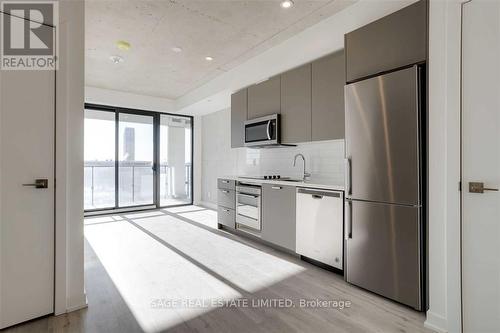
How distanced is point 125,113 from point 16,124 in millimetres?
4542

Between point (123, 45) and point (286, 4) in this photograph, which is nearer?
point (286, 4)

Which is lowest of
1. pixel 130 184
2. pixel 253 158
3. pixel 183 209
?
pixel 183 209

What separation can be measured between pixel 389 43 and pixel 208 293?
270 cm

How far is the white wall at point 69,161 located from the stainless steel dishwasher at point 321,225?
221cm

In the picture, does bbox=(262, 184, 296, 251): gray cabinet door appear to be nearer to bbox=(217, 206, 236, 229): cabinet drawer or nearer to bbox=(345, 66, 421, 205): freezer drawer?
bbox=(217, 206, 236, 229): cabinet drawer

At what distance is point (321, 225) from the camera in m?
2.86

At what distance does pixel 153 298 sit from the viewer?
225cm

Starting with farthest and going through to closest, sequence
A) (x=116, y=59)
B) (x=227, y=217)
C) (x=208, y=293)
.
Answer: (x=227, y=217) < (x=116, y=59) < (x=208, y=293)

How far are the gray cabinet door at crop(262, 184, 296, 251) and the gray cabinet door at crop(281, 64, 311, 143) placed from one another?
0.72 meters
